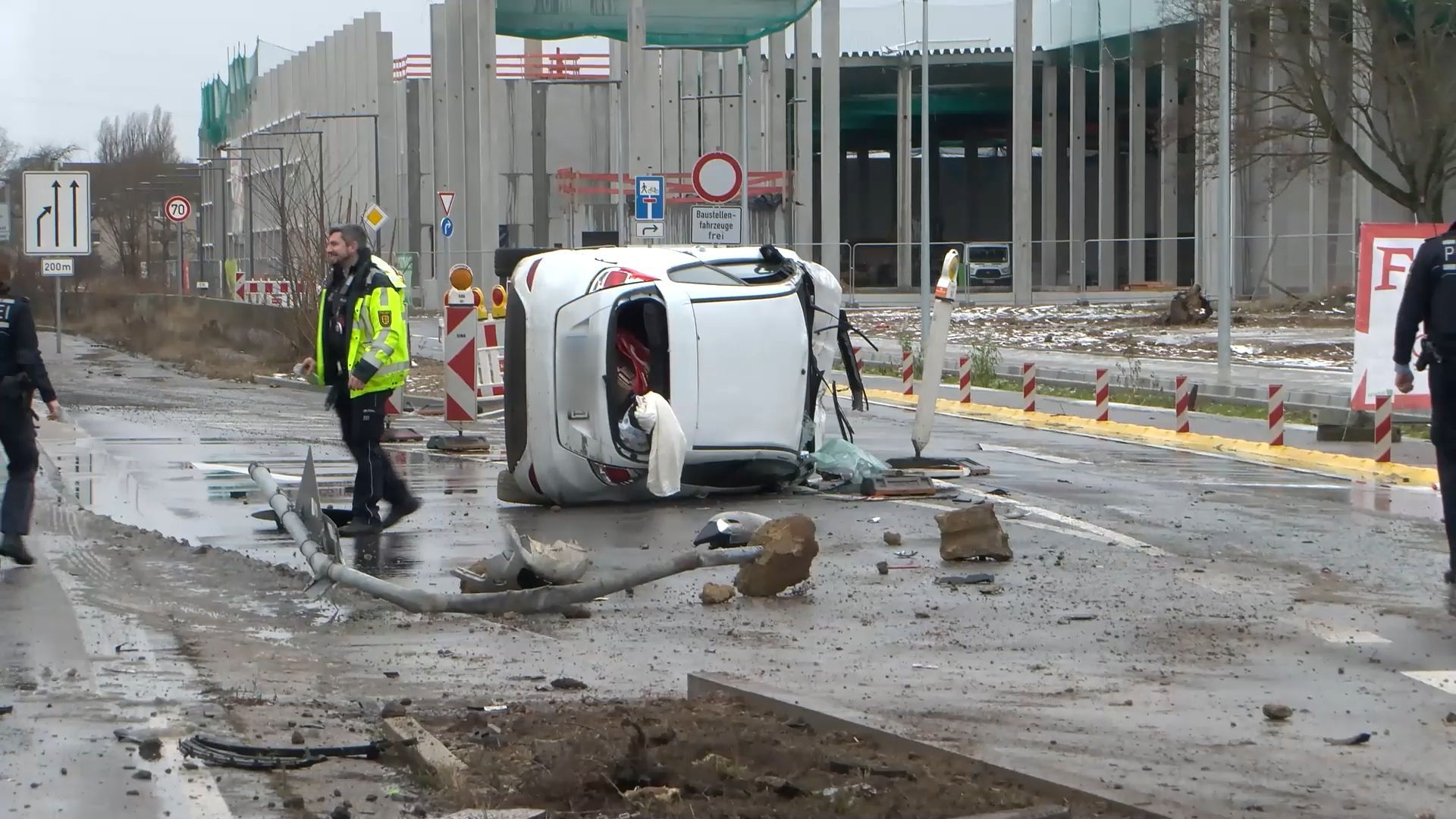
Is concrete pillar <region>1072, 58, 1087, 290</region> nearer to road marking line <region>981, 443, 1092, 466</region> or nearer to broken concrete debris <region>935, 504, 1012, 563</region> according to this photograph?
road marking line <region>981, 443, 1092, 466</region>

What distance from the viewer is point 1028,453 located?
16.5 meters

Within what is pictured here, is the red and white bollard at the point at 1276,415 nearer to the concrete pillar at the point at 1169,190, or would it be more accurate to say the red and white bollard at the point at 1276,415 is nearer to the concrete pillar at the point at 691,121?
the concrete pillar at the point at 1169,190

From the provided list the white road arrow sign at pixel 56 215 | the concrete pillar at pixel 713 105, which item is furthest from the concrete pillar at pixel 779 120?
the white road arrow sign at pixel 56 215

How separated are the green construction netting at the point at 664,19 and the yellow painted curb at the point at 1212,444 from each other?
13580 mm

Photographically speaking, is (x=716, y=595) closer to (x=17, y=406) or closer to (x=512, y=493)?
(x=17, y=406)

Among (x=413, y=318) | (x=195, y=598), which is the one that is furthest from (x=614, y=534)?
(x=413, y=318)

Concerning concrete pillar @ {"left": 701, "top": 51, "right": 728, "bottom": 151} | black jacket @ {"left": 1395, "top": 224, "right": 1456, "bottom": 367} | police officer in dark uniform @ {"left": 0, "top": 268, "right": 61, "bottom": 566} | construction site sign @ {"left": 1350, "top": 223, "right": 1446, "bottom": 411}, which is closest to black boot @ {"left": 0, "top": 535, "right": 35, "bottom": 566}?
police officer in dark uniform @ {"left": 0, "top": 268, "right": 61, "bottom": 566}

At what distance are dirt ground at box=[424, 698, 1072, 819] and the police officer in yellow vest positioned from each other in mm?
5187

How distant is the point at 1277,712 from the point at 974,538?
362 cm

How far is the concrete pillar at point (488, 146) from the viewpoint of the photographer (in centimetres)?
4397

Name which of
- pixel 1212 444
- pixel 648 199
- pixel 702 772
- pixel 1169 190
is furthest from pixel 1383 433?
pixel 1169 190

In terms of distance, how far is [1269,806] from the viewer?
5.09 m

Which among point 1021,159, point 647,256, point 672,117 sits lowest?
point 647,256

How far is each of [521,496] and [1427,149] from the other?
3268cm
